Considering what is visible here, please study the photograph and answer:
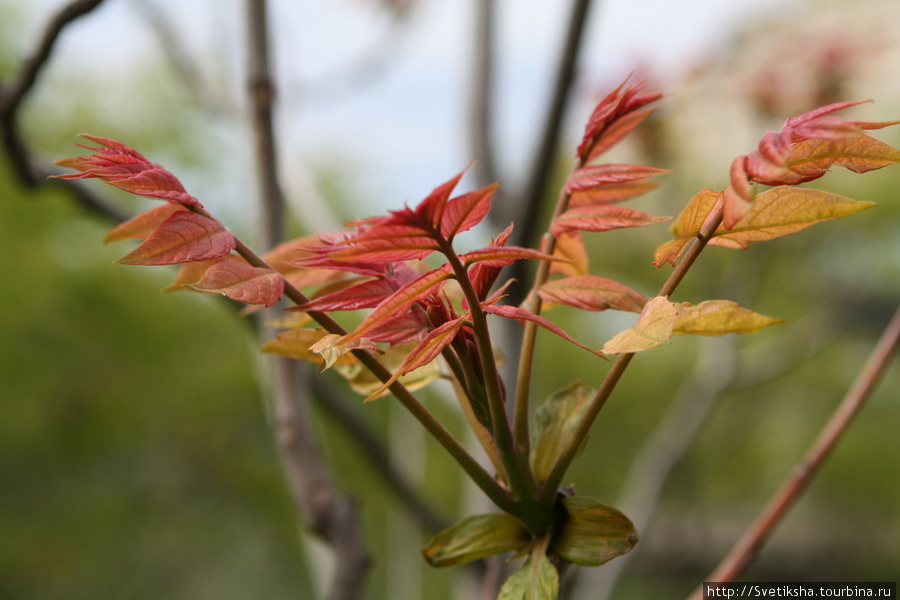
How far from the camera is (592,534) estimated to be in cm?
21

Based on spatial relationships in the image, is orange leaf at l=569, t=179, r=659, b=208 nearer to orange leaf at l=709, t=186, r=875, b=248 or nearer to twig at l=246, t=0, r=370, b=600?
orange leaf at l=709, t=186, r=875, b=248

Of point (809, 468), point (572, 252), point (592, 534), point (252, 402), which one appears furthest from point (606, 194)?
point (252, 402)

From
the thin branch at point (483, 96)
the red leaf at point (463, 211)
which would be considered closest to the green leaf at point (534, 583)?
the red leaf at point (463, 211)

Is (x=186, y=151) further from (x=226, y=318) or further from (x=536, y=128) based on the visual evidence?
(x=536, y=128)

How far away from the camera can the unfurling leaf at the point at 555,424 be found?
0.24 meters

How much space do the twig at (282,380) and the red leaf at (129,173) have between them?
0.29 metres

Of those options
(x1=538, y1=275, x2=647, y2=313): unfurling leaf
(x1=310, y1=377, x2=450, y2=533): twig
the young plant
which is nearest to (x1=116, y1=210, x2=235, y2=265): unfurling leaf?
the young plant

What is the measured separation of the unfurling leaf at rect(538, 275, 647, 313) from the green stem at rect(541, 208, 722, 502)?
0.04 ft

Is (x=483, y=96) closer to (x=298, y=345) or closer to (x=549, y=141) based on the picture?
(x=549, y=141)

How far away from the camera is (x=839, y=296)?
1688 millimetres

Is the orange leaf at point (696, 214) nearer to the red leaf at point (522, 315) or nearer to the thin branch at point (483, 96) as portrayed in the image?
the red leaf at point (522, 315)

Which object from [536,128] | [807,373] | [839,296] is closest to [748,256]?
[839,296]

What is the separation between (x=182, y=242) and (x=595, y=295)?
5.3 inches

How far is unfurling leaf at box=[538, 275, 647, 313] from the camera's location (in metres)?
0.22
